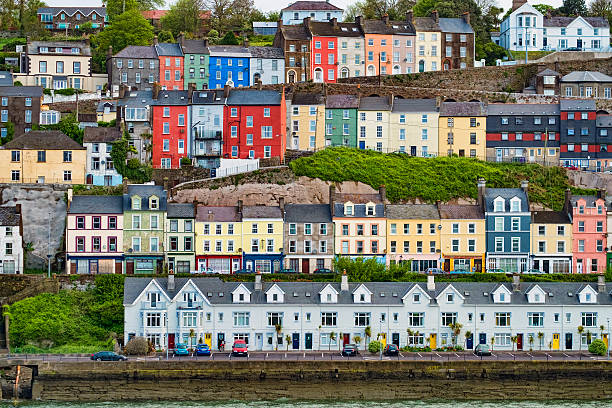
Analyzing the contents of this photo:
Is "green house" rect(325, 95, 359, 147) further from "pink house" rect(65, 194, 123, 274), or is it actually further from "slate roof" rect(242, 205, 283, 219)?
"pink house" rect(65, 194, 123, 274)

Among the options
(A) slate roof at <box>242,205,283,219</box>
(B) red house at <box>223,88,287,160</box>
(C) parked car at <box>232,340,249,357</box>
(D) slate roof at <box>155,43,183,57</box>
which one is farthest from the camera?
(D) slate roof at <box>155,43,183,57</box>

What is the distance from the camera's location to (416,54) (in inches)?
4190

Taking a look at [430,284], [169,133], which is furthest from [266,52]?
[430,284]

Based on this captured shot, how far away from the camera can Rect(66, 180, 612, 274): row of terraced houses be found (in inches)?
3110

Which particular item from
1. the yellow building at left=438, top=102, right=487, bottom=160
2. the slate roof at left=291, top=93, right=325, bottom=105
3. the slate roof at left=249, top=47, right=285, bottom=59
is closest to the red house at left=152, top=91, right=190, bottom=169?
the slate roof at left=291, top=93, right=325, bottom=105

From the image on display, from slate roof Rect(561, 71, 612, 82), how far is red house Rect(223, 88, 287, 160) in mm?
23895

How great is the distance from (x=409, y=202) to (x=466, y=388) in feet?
71.3

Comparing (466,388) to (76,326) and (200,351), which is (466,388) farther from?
(76,326)

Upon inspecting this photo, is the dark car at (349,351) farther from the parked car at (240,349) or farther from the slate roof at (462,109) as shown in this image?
the slate roof at (462,109)

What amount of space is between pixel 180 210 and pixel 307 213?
7.48 m

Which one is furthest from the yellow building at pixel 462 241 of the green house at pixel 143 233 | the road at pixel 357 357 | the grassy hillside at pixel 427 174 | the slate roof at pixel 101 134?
the slate roof at pixel 101 134

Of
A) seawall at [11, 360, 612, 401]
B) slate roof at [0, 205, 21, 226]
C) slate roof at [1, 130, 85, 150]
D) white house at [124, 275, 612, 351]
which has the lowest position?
seawall at [11, 360, 612, 401]

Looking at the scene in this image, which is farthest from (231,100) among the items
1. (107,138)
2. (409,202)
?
(409,202)

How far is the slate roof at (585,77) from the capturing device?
101875mm
